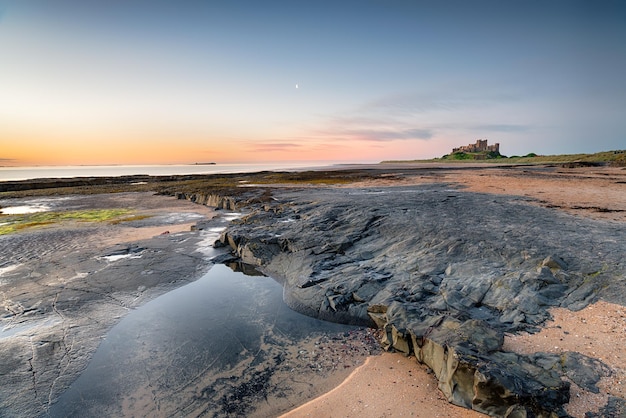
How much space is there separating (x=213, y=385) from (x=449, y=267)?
660 cm

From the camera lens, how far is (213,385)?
5770 mm

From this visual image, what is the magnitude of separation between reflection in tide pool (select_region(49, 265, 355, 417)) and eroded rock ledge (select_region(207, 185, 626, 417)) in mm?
→ 1372

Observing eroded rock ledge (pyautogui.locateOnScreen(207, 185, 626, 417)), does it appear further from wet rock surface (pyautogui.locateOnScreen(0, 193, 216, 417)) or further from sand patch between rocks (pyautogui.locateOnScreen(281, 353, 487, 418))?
wet rock surface (pyautogui.locateOnScreen(0, 193, 216, 417))

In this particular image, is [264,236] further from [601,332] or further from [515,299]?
[601,332]

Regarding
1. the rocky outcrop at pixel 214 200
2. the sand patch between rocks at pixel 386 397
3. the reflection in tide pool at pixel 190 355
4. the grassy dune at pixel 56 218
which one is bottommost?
the reflection in tide pool at pixel 190 355

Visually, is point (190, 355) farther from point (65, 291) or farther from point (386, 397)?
point (65, 291)

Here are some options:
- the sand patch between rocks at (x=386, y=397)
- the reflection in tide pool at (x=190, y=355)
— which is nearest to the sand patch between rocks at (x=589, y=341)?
the sand patch between rocks at (x=386, y=397)

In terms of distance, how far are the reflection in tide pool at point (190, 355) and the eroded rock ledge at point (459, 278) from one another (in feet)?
4.50

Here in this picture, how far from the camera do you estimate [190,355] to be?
6688 mm

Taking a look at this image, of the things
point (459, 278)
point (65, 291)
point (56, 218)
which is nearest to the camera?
point (459, 278)

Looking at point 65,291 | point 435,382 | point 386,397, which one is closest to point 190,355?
point 386,397

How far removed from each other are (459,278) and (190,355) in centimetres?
675

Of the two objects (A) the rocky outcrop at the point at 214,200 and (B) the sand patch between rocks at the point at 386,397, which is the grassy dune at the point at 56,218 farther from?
(B) the sand patch between rocks at the point at 386,397

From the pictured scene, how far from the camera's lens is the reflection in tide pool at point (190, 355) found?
17.7 feet
